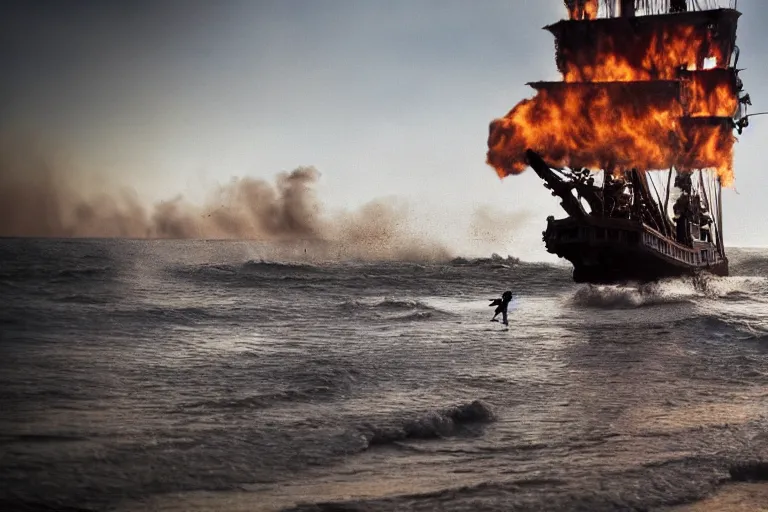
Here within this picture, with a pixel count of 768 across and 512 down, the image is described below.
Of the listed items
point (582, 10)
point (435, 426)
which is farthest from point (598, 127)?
point (435, 426)

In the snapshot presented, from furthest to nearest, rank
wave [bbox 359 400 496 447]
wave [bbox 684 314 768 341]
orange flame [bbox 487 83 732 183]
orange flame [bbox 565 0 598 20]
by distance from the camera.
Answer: orange flame [bbox 565 0 598 20] → orange flame [bbox 487 83 732 183] → wave [bbox 684 314 768 341] → wave [bbox 359 400 496 447]

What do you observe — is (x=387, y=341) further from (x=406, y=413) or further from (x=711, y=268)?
(x=711, y=268)

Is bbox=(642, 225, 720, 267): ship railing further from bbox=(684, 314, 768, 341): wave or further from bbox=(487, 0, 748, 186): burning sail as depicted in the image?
bbox=(684, 314, 768, 341): wave

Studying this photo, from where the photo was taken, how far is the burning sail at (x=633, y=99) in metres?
54.7

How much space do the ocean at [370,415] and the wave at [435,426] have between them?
39 mm

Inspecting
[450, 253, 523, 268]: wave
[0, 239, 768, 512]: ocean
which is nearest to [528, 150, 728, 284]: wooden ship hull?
[0, 239, 768, 512]: ocean

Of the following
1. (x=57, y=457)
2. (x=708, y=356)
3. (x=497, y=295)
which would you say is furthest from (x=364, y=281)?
(x=57, y=457)

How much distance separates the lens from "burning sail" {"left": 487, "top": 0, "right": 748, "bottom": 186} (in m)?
54.7

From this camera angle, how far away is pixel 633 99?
5812 cm

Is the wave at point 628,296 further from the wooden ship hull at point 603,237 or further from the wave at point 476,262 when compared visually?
the wave at point 476,262

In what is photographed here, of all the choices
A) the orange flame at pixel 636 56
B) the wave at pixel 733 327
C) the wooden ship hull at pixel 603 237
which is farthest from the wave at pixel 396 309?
the orange flame at pixel 636 56

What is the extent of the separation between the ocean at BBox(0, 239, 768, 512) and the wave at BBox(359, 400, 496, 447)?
0.13 ft

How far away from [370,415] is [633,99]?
2039 inches

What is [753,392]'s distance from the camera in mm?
14875
